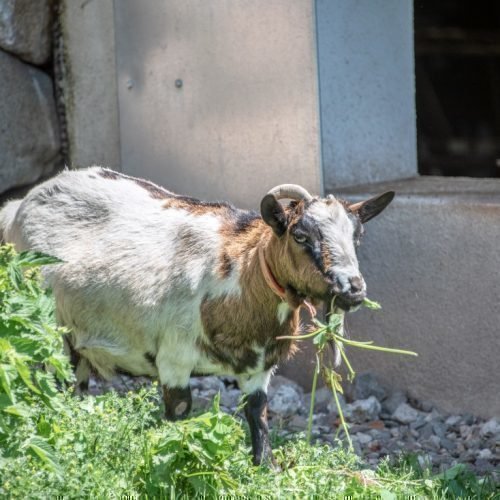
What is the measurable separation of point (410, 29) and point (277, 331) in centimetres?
271

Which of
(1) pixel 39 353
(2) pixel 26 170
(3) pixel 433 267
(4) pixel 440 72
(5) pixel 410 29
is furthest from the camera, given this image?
(4) pixel 440 72

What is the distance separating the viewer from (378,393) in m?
7.28

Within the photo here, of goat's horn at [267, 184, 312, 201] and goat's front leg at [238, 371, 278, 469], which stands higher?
goat's horn at [267, 184, 312, 201]

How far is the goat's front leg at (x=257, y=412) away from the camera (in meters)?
5.90

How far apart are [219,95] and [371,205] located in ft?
7.14

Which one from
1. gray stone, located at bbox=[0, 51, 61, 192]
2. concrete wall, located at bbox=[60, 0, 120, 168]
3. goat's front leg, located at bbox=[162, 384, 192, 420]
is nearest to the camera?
goat's front leg, located at bbox=[162, 384, 192, 420]

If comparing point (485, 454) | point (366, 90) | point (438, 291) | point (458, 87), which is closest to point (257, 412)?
point (485, 454)

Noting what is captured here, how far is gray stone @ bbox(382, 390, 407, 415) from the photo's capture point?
7148mm

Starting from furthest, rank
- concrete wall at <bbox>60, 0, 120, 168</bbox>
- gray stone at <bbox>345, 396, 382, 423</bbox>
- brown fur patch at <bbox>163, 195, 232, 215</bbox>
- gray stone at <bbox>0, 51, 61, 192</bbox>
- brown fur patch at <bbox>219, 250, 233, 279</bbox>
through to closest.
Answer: gray stone at <bbox>0, 51, 61, 192</bbox>, concrete wall at <bbox>60, 0, 120, 168</bbox>, gray stone at <bbox>345, 396, 382, 423</bbox>, brown fur patch at <bbox>163, 195, 232, 215</bbox>, brown fur patch at <bbox>219, 250, 233, 279</bbox>

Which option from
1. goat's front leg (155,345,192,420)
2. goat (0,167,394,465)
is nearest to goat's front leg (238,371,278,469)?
goat (0,167,394,465)

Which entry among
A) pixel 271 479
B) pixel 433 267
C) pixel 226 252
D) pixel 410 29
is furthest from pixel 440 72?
pixel 271 479

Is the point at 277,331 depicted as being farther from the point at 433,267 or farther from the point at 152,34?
the point at 152,34

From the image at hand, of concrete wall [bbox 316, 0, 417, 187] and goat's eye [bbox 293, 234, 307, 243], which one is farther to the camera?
concrete wall [bbox 316, 0, 417, 187]

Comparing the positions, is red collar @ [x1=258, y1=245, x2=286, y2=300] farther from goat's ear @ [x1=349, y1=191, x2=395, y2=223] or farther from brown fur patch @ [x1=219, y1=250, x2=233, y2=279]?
goat's ear @ [x1=349, y1=191, x2=395, y2=223]
